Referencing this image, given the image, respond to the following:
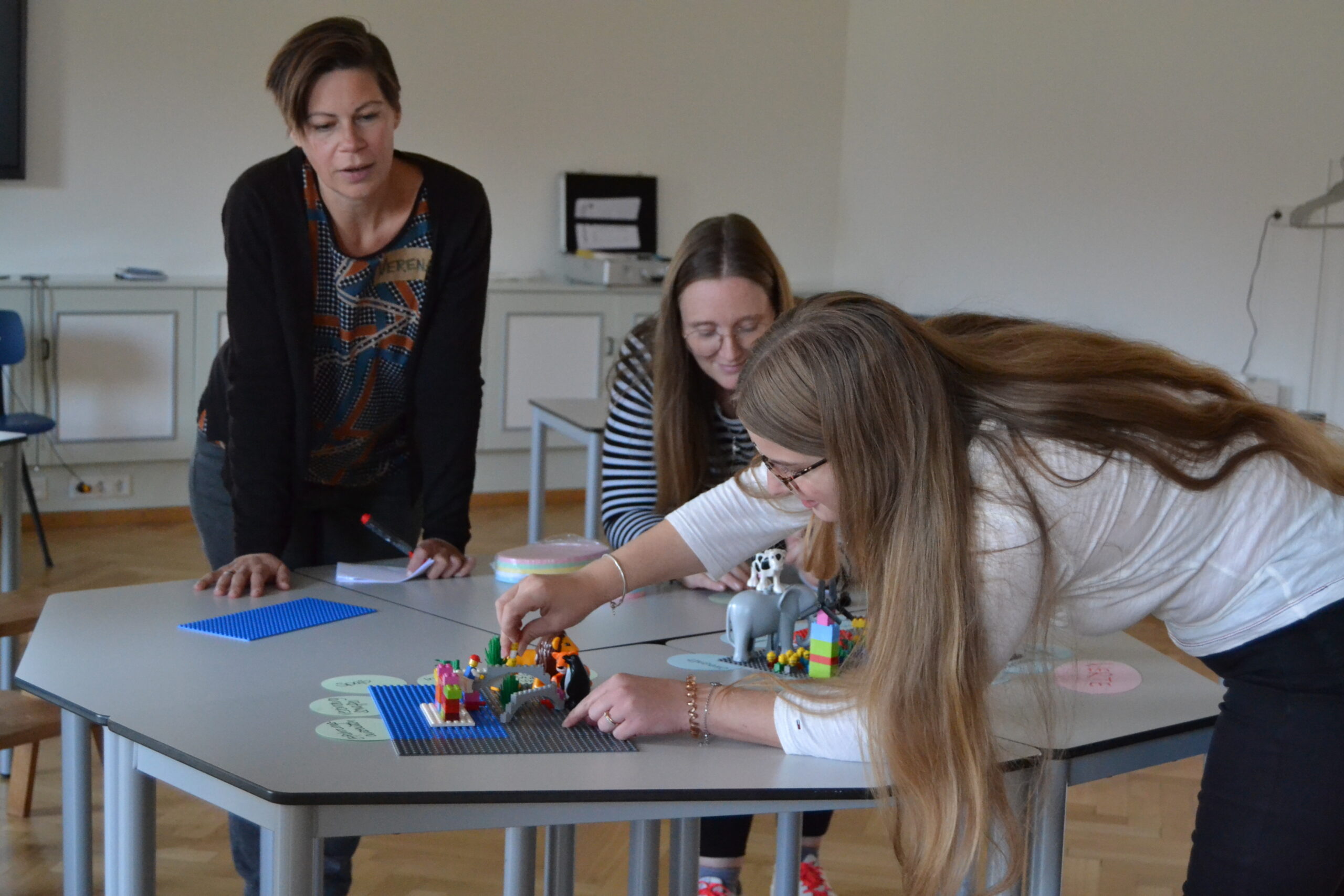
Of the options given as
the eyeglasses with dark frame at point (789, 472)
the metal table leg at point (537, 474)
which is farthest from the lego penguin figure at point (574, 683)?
the metal table leg at point (537, 474)

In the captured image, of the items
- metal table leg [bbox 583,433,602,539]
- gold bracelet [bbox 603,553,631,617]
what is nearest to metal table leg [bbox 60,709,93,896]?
gold bracelet [bbox 603,553,631,617]

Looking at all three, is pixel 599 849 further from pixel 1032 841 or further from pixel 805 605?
pixel 1032 841

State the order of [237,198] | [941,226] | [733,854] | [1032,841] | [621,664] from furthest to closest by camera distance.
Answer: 1. [941,226]
2. [733,854]
3. [237,198]
4. [621,664]
5. [1032,841]

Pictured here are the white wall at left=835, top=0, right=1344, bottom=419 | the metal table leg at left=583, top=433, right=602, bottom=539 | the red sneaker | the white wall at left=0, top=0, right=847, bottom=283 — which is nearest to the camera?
the red sneaker

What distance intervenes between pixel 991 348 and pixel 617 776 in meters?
0.56

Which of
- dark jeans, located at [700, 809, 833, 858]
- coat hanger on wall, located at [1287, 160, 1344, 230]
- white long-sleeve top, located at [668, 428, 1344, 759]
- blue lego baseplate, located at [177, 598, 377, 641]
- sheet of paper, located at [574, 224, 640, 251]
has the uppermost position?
coat hanger on wall, located at [1287, 160, 1344, 230]

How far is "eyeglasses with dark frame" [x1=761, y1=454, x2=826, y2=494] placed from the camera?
1.30 meters

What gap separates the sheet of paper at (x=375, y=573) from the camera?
205cm

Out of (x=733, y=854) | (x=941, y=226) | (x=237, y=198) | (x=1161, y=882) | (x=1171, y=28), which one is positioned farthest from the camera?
(x=941, y=226)

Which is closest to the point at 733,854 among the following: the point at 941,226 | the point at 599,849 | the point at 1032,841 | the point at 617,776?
the point at 599,849

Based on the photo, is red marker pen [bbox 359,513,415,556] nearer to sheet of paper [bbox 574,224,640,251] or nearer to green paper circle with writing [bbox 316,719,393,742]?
green paper circle with writing [bbox 316,719,393,742]

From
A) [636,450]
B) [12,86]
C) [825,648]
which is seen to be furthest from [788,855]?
[12,86]

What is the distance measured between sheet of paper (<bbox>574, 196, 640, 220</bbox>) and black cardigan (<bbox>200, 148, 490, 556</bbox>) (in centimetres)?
392

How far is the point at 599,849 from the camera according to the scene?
8.86 feet
